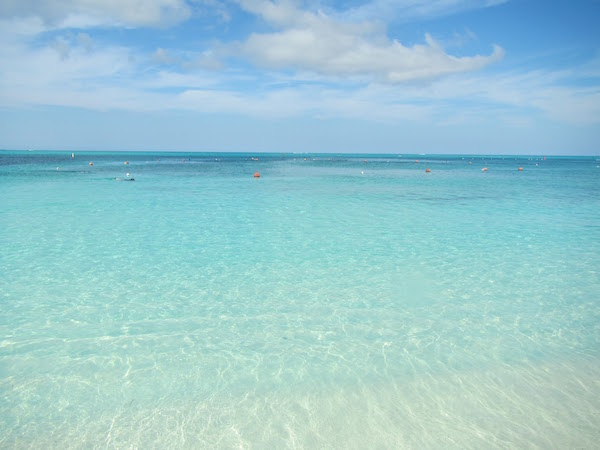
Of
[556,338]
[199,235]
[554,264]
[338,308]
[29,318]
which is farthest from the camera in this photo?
[199,235]

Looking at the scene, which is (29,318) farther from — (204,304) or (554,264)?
(554,264)

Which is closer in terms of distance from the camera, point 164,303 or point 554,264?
point 164,303

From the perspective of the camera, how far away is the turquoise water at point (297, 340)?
454 cm

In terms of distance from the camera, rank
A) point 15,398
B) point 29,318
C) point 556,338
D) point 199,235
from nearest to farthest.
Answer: point 15,398
point 556,338
point 29,318
point 199,235

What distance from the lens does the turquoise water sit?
179 inches

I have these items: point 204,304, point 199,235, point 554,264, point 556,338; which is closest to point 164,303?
point 204,304

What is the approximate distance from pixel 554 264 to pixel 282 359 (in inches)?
356

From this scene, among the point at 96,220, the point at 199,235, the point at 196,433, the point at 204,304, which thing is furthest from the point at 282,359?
the point at 96,220

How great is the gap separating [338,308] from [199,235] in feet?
25.1

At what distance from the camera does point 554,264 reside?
35.5ft

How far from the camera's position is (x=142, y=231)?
47.3 ft

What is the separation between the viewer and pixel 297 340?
646 cm

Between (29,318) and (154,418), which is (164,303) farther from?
(154,418)

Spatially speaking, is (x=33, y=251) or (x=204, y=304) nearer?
(x=204, y=304)
